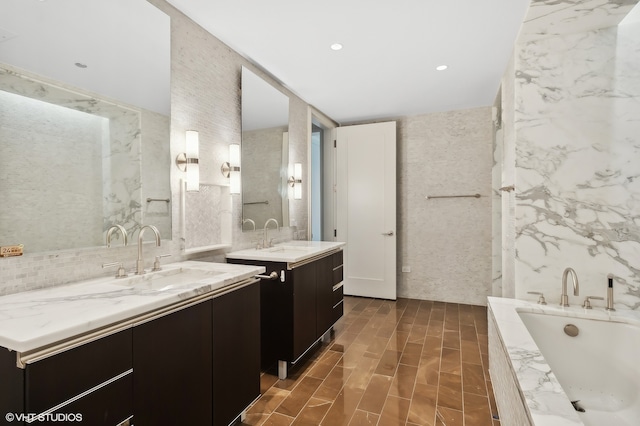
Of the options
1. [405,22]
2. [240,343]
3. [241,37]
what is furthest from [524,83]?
[240,343]

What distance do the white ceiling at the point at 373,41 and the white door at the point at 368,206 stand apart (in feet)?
2.78

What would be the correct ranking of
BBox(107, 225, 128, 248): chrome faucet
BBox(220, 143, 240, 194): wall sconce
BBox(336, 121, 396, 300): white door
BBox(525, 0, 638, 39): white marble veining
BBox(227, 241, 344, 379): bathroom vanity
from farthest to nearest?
1. BBox(336, 121, 396, 300): white door
2. BBox(220, 143, 240, 194): wall sconce
3. BBox(227, 241, 344, 379): bathroom vanity
4. BBox(525, 0, 638, 39): white marble veining
5. BBox(107, 225, 128, 248): chrome faucet

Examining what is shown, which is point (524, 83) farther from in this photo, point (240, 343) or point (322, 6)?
point (240, 343)

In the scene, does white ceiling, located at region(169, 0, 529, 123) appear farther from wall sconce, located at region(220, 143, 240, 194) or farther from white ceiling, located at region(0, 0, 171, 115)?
wall sconce, located at region(220, 143, 240, 194)

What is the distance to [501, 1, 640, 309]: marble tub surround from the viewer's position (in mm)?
2051

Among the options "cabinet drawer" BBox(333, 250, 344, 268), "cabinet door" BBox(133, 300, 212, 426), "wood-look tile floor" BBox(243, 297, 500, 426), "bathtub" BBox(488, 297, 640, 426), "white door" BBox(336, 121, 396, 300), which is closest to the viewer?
"cabinet door" BBox(133, 300, 212, 426)

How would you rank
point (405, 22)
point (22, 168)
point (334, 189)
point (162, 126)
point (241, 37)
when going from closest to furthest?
point (22, 168) < point (162, 126) < point (405, 22) < point (241, 37) < point (334, 189)

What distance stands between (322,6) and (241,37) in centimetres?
72

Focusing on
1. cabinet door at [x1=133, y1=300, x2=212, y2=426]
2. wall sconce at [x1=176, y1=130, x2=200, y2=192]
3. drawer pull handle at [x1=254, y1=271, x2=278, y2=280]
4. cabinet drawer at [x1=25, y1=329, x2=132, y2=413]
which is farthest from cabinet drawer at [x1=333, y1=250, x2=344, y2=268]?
cabinet drawer at [x1=25, y1=329, x2=132, y2=413]

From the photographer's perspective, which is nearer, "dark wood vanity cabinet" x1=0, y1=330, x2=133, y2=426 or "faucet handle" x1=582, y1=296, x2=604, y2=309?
"dark wood vanity cabinet" x1=0, y1=330, x2=133, y2=426

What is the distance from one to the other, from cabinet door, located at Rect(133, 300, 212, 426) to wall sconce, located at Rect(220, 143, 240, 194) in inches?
47.8

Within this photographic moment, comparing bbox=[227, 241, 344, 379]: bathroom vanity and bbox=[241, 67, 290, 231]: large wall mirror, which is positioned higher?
bbox=[241, 67, 290, 231]: large wall mirror

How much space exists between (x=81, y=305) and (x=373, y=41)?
98.4 inches

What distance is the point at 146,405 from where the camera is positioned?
123 cm
